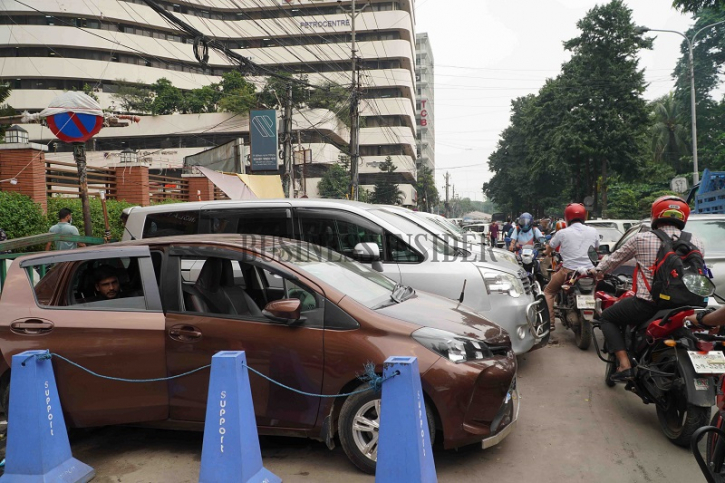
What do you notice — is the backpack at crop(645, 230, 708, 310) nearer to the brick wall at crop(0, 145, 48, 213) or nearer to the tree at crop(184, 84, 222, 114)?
the brick wall at crop(0, 145, 48, 213)

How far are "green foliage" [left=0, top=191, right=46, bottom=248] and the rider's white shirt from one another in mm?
10786

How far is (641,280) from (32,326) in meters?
4.57

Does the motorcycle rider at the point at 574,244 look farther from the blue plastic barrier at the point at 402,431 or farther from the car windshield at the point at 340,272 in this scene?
the blue plastic barrier at the point at 402,431

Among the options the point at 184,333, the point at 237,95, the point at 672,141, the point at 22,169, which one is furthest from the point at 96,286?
the point at 237,95

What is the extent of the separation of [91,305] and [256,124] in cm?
1982

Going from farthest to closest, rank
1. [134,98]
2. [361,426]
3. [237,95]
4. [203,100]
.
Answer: [203,100] < [134,98] < [237,95] < [361,426]

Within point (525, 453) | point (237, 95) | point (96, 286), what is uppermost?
point (237, 95)

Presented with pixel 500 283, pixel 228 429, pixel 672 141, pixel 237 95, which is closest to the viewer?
pixel 228 429

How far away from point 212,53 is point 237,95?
16961mm

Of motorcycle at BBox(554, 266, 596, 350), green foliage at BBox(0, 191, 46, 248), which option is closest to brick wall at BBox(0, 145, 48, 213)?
green foliage at BBox(0, 191, 46, 248)

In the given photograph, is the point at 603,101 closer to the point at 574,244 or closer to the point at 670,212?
the point at 574,244

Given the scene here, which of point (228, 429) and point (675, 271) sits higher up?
point (675, 271)

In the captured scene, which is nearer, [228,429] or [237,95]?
[228,429]

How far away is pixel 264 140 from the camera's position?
23109 mm
